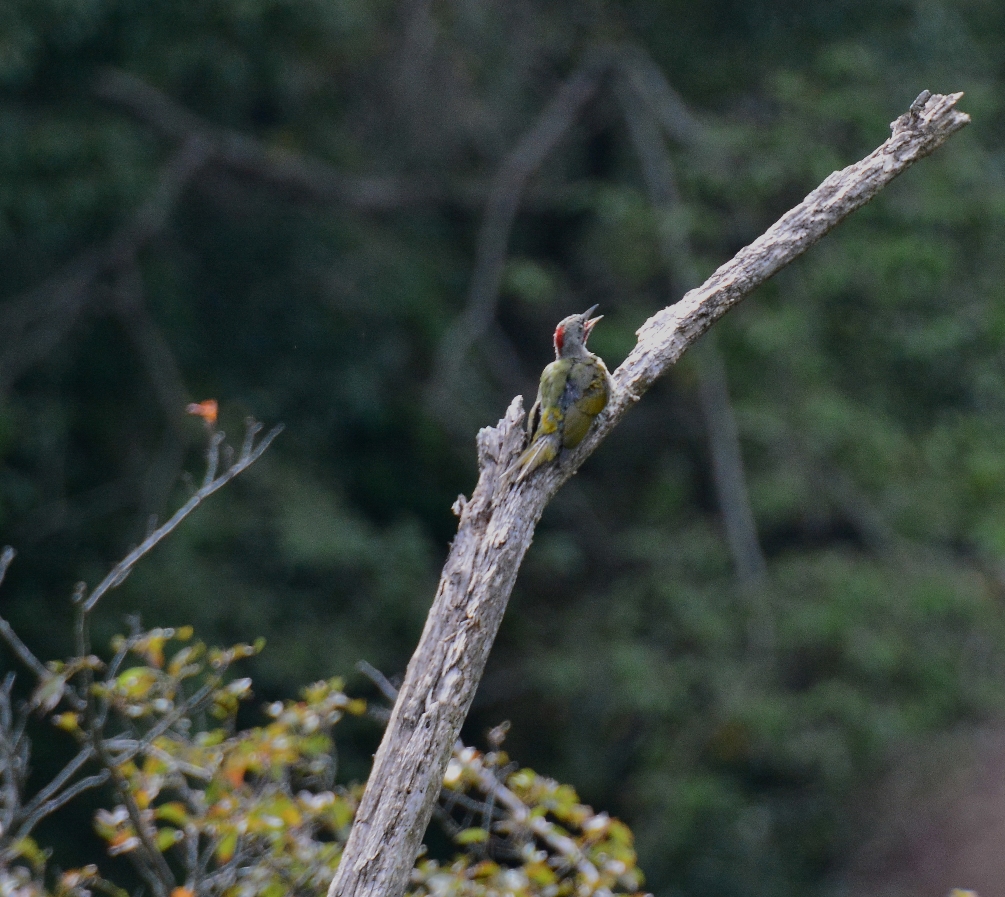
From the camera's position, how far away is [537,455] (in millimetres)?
3236

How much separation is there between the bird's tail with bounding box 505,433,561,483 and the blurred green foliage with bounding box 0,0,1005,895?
5.62 m

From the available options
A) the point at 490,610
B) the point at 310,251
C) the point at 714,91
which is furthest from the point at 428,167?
the point at 490,610

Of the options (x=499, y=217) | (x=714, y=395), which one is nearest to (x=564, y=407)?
(x=714, y=395)

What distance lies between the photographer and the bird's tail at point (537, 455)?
3174 mm

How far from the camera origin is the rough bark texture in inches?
113

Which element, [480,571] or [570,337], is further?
[570,337]

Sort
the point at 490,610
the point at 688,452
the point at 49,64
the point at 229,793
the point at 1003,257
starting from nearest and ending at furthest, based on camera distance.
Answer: the point at 490,610, the point at 229,793, the point at 49,64, the point at 1003,257, the point at 688,452

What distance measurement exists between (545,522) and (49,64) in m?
4.65

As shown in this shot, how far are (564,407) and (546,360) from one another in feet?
23.4

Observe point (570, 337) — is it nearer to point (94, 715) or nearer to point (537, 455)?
point (537, 455)

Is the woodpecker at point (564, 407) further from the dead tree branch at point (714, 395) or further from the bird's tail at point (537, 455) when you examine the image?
the dead tree branch at point (714, 395)

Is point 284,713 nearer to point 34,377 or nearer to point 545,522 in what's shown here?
point 34,377

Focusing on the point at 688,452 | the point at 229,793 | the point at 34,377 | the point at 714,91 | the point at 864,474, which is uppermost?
the point at 714,91

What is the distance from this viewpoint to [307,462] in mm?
9922
